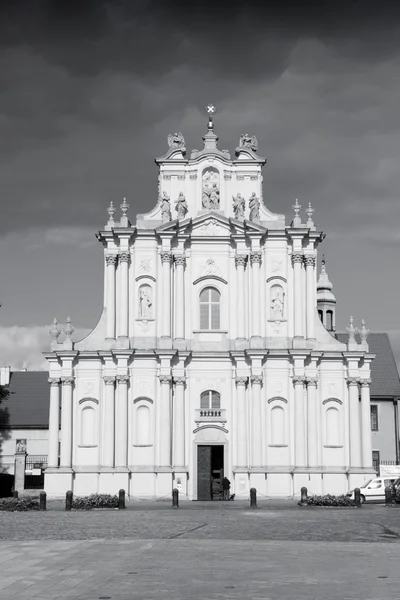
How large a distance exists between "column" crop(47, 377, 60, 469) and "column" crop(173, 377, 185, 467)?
6089 mm

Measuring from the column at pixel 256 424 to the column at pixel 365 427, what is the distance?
543 cm

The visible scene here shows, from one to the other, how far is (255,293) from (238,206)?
15.8ft

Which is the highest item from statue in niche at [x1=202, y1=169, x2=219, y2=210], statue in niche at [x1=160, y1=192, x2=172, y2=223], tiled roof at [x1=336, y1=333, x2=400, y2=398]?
statue in niche at [x1=202, y1=169, x2=219, y2=210]

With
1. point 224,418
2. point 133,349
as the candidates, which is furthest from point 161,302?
point 224,418

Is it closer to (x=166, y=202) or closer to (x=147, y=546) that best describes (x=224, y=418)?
(x=166, y=202)

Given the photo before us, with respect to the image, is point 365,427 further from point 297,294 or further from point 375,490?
point 297,294

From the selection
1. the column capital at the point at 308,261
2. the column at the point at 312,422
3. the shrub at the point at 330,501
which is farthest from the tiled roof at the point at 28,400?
the shrub at the point at 330,501

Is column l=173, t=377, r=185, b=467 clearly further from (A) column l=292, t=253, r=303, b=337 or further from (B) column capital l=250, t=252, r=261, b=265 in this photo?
(B) column capital l=250, t=252, r=261, b=265

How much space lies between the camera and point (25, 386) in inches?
2731

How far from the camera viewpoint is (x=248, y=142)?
5034 centimetres

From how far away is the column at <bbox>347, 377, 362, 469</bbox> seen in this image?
47062mm

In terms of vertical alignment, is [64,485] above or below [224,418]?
below

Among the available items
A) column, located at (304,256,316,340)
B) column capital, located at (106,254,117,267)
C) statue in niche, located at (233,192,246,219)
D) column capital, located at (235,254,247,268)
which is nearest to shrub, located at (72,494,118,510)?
column capital, located at (106,254,117,267)

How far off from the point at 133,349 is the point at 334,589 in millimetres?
33273
